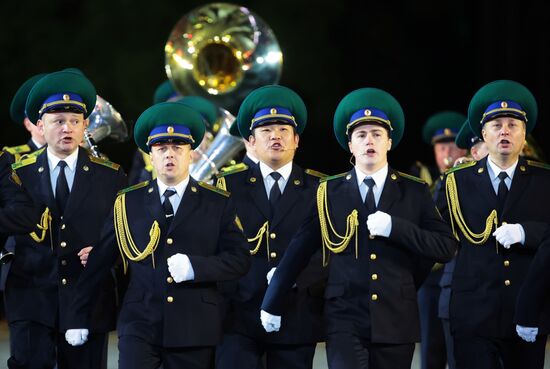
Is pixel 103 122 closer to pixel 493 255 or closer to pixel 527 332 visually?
pixel 493 255

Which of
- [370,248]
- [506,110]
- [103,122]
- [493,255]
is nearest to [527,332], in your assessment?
[493,255]

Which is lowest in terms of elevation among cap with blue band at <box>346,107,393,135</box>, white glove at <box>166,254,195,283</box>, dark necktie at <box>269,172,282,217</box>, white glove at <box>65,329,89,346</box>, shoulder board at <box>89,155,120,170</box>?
white glove at <box>65,329,89,346</box>

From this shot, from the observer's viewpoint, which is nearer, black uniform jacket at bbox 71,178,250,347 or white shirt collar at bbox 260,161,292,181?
black uniform jacket at bbox 71,178,250,347

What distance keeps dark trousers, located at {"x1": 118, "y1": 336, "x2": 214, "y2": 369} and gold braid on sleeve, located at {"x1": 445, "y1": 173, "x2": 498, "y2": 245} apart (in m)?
1.33

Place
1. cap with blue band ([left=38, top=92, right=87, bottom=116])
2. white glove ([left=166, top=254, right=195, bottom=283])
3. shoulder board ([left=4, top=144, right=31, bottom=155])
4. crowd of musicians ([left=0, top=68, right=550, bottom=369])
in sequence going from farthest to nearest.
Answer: shoulder board ([left=4, top=144, right=31, bottom=155]), cap with blue band ([left=38, top=92, right=87, bottom=116]), crowd of musicians ([left=0, top=68, right=550, bottom=369]), white glove ([left=166, top=254, right=195, bottom=283])

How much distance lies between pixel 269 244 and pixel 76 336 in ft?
3.39

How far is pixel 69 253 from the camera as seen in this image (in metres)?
6.53

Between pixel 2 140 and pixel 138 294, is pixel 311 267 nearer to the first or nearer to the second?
pixel 138 294

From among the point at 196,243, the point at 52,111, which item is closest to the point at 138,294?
the point at 196,243

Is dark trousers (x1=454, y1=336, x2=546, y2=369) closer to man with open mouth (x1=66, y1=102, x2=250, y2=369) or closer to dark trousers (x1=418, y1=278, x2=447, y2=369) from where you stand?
man with open mouth (x1=66, y1=102, x2=250, y2=369)

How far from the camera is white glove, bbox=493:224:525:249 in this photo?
19.6 feet

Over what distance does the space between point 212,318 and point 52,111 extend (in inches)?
58.5

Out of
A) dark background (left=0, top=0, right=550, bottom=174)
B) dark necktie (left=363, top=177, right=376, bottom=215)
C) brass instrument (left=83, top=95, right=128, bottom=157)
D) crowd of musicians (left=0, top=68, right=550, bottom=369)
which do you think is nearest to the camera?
crowd of musicians (left=0, top=68, right=550, bottom=369)

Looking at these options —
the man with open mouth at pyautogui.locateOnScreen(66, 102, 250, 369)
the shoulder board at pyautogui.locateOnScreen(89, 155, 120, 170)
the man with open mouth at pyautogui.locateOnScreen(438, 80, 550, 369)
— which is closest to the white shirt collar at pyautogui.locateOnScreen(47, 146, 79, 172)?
the shoulder board at pyautogui.locateOnScreen(89, 155, 120, 170)
